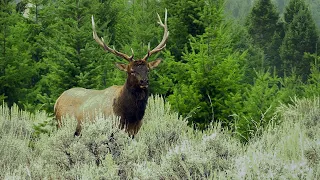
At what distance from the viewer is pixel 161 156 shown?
577 centimetres

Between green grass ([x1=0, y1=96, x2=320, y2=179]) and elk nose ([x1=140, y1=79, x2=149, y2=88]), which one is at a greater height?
elk nose ([x1=140, y1=79, x2=149, y2=88])

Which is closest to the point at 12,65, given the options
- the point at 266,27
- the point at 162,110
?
the point at 162,110

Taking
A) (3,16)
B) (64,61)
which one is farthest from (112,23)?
(64,61)

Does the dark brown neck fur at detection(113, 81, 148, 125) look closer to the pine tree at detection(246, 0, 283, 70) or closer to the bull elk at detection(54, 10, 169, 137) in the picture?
the bull elk at detection(54, 10, 169, 137)

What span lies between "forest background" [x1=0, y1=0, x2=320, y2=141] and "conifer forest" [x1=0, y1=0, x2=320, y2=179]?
0.11 feet

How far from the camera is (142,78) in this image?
8.24m

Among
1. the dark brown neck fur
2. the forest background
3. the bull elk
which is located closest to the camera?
the bull elk

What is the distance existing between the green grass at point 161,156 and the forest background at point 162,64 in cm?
110

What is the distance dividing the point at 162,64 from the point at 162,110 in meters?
3.73

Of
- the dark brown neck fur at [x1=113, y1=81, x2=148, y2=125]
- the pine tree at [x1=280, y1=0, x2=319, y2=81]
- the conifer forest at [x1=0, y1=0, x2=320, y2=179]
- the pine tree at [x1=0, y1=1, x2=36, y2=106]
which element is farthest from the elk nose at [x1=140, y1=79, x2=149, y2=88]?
the pine tree at [x1=280, y1=0, x2=319, y2=81]

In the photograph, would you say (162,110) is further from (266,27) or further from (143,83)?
(266,27)

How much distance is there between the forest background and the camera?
1103 cm

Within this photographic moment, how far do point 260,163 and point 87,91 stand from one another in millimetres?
5448

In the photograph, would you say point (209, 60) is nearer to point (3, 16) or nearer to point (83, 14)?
point (83, 14)
